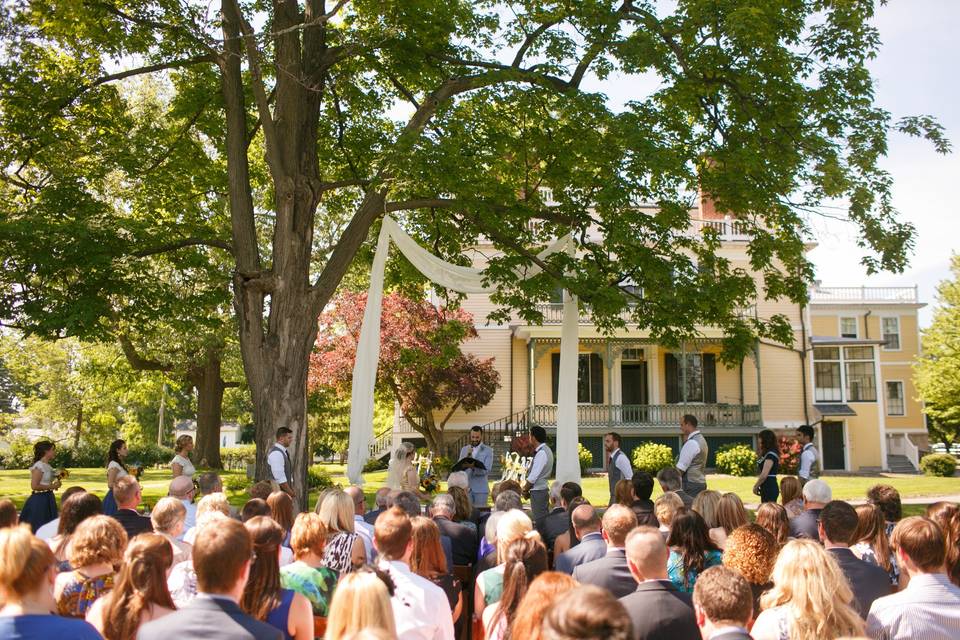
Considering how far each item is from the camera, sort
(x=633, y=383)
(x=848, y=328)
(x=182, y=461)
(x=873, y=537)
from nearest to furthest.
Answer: (x=873, y=537) → (x=182, y=461) → (x=633, y=383) → (x=848, y=328)

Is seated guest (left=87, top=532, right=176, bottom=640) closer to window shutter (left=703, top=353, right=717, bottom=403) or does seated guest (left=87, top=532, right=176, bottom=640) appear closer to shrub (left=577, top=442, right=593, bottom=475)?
shrub (left=577, top=442, right=593, bottom=475)

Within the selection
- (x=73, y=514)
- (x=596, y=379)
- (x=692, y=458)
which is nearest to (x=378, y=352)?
(x=692, y=458)

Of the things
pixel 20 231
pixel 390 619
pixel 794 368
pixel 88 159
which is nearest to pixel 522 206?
pixel 20 231

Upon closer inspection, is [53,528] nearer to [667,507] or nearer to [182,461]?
[182,461]

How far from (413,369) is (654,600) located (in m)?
23.4

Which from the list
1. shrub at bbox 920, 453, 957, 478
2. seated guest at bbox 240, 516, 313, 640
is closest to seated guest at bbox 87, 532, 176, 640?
seated guest at bbox 240, 516, 313, 640

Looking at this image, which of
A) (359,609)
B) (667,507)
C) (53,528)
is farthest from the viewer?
(53,528)

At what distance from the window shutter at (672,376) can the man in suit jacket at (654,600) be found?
28.9 meters

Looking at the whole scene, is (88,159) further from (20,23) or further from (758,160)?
(758,160)

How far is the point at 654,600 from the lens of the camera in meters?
3.81

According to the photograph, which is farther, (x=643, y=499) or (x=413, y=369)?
(x=413, y=369)

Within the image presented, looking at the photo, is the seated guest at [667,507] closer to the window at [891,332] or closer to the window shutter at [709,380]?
the window shutter at [709,380]

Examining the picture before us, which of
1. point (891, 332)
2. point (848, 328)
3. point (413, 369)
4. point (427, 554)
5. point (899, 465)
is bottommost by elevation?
point (899, 465)

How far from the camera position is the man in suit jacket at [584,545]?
5684 millimetres
